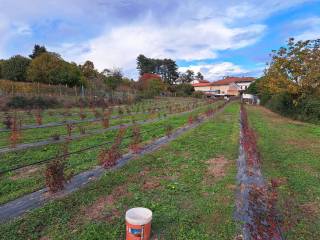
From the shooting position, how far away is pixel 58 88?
22.5 m

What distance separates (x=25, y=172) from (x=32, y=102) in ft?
49.0

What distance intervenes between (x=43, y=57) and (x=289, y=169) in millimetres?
25996

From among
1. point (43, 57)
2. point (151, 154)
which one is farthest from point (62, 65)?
point (151, 154)

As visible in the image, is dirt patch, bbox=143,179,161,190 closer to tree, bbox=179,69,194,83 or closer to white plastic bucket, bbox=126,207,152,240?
white plastic bucket, bbox=126,207,152,240

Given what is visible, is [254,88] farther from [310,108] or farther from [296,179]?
[296,179]

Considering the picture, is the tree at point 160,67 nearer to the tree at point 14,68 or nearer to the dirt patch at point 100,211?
the tree at point 14,68

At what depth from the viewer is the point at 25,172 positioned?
515cm

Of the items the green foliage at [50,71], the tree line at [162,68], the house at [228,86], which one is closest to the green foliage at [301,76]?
the green foliage at [50,71]

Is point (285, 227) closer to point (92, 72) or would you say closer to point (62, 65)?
point (62, 65)

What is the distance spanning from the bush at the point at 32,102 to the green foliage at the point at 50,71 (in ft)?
24.5

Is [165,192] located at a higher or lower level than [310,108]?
lower

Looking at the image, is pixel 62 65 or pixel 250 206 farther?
pixel 62 65

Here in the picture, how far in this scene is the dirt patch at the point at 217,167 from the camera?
532 centimetres

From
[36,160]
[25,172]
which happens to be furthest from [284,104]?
[25,172]
